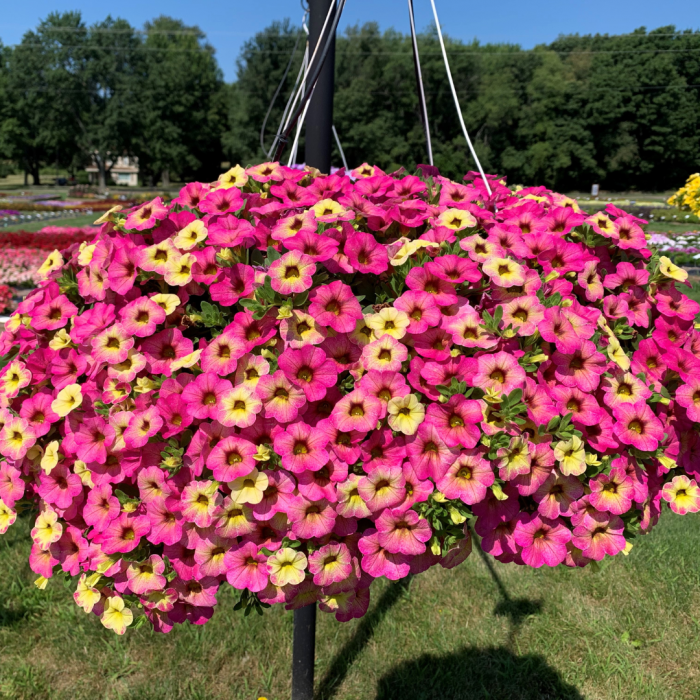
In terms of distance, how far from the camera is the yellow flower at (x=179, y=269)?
1.28 meters

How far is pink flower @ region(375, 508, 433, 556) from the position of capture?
1.11 metres

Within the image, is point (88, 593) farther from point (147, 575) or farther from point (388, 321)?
point (388, 321)

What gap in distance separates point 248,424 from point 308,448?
119 millimetres

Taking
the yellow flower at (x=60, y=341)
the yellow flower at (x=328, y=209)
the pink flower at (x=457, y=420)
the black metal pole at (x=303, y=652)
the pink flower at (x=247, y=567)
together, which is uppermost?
the yellow flower at (x=328, y=209)

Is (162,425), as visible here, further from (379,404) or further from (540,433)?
(540,433)

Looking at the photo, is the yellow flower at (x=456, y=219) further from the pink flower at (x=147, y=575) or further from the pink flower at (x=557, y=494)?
the pink flower at (x=147, y=575)

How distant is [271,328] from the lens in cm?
120

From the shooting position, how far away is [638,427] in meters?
1.20

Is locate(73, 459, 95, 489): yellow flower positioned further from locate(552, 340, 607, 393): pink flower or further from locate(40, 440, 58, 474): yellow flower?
locate(552, 340, 607, 393): pink flower

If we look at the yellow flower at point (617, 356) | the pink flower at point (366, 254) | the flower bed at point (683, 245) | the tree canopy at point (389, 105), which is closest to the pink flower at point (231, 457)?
the pink flower at point (366, 254)

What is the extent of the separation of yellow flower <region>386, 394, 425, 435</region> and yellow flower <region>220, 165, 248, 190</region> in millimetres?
792

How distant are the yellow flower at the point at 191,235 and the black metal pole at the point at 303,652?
135cm

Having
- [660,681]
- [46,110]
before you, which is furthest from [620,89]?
[660,681]

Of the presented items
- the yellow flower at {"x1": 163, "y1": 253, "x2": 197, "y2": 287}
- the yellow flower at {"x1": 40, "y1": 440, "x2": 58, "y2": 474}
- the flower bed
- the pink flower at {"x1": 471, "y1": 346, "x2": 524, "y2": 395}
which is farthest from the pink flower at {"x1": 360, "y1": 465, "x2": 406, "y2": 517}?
the flower bed
